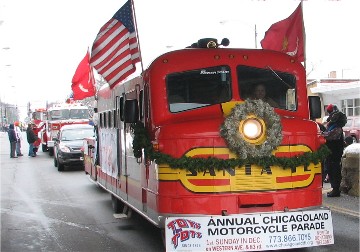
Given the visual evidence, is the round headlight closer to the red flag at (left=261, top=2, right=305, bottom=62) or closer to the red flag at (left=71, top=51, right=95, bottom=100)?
the red flag at (left=261, top=2, right=305, bottom=62)

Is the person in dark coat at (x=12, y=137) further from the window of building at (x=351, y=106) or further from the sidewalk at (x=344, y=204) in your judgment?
the window of building at (x=351, y=106)

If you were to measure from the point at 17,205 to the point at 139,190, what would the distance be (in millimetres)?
5449

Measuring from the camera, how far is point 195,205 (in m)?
6.18

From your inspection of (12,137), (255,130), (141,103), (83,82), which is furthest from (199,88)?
(12,137)

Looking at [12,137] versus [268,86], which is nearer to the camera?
[268,86]

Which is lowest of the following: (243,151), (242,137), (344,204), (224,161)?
(344,204)

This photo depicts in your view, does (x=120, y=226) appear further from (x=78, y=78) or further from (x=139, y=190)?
(x=78, y=78)

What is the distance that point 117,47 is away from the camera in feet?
29.4

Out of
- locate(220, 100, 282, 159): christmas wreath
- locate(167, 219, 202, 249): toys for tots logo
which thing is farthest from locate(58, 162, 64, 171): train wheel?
locate(220, 100, 282, 159): christmas wreath

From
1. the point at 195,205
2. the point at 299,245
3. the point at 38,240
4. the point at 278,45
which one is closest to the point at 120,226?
the point at 38,240

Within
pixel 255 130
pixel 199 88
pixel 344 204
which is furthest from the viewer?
pixel 344 204

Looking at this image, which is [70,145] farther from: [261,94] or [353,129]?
[353,129]

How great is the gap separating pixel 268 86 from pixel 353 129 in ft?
77.5

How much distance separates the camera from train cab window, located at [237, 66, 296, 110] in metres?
6.98
